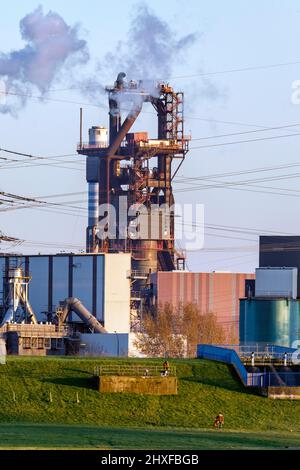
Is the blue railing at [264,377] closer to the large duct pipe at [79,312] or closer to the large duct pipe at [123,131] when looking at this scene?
the large duct pipe at [79,312]

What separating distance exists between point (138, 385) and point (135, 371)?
268cm

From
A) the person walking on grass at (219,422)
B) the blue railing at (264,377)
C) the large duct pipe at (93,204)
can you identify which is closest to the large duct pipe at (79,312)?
the blue railing at (264,377)

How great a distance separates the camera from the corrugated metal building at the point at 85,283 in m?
104

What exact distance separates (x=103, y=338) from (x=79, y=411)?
3535cm

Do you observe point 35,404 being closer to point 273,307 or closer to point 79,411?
point 79,411

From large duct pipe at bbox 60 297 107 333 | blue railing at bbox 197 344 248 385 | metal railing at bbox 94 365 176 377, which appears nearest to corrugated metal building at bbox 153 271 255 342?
large duct pipe at bbox 60 297 107 333

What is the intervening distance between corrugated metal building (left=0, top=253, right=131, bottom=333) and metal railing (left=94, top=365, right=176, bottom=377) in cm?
4100

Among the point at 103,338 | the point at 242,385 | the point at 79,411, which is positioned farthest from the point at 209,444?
the point at 103,338

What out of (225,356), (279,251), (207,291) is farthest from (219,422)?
(207,291)

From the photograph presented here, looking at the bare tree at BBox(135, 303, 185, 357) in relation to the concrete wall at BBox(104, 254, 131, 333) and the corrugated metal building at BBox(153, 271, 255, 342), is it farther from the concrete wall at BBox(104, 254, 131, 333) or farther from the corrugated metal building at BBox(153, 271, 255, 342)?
the corrugated metal building at BBox(153, 271, 255, 342)

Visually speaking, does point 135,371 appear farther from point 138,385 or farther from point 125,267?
point 125,267

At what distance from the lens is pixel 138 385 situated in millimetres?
59219

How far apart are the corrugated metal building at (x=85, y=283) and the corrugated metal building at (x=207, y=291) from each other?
695 inches

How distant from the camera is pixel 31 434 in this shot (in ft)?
149
